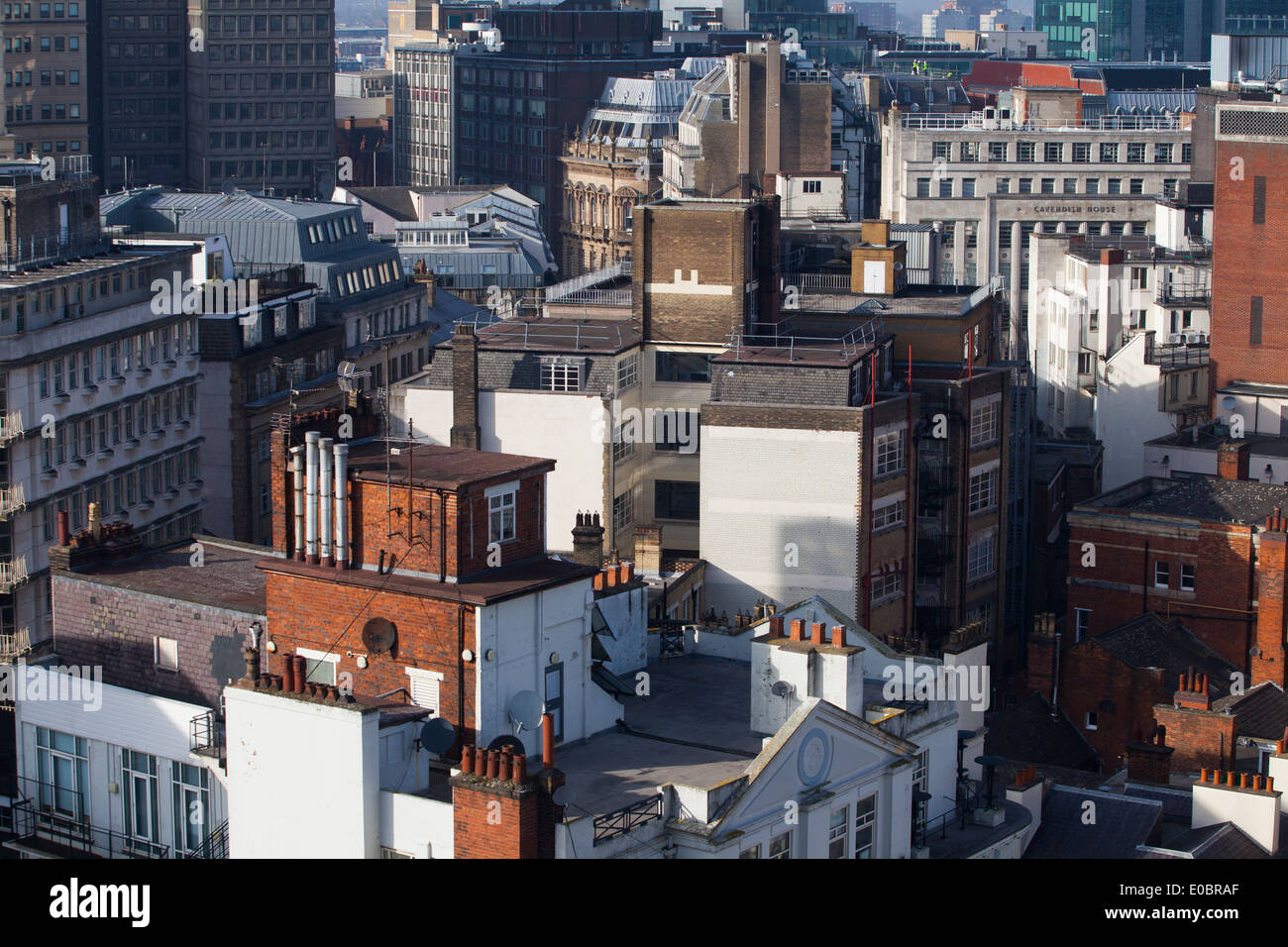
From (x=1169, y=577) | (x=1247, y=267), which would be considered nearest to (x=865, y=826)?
(x=1169, y=577)

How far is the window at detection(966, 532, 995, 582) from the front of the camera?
97.4m

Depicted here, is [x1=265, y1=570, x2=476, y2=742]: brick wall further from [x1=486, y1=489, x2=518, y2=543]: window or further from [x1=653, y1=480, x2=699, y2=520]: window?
[x1=653, y1=480, x2=699, y2=520]: window

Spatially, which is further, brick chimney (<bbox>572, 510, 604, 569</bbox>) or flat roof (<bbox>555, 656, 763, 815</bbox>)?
brick chimney (<bbox>572, 510, 604, 569</bbox>)

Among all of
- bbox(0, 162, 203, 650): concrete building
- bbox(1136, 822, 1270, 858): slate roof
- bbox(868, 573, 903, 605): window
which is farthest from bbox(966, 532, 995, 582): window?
bbox(0, 162, 203, 650): concrete building

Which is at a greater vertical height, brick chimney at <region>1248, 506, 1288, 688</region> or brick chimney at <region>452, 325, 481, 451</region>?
brick chimney at <region>452, 325, 481, 451</region>

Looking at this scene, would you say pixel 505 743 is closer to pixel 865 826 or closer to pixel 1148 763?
pixel 865 826

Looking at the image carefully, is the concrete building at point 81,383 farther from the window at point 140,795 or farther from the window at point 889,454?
the window at point 889,454

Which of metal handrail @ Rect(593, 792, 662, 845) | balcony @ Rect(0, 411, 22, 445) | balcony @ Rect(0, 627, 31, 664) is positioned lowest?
balcony @ Rect(0, 627, 31, 664)

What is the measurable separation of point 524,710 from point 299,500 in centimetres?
769

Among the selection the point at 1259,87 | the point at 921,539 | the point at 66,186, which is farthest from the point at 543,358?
the point at 1259,87

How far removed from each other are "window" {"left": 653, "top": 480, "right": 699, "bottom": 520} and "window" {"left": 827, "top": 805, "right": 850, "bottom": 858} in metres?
43.3

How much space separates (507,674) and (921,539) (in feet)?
144

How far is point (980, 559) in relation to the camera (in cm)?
9850

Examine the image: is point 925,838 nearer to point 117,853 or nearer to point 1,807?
point 117,853
